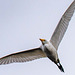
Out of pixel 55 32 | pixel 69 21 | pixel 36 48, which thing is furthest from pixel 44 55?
pixel 69 21

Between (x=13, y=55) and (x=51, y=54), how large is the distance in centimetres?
228

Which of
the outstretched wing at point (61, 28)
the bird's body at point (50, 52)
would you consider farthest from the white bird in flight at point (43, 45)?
the bird's body at point (50, 52)

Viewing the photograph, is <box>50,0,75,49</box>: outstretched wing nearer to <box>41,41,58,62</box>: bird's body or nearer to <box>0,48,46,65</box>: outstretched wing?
<box>41,41,58,62</box>: bird's body

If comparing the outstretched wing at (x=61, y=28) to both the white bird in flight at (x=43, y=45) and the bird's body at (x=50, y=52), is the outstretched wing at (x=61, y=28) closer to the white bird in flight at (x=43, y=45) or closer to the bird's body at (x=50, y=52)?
the white bird in flight at (x=43, y=45)

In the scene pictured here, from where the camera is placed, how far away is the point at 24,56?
12.9m

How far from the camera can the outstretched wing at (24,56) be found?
12.5 meters

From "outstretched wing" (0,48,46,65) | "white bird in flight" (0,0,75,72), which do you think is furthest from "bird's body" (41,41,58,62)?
"outstretched wing" (0,48,46,65)

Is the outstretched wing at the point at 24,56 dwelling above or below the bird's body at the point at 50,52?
below

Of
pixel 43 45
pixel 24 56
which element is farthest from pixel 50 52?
pixel 24 56

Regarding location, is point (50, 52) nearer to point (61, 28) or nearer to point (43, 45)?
point (43, 45)

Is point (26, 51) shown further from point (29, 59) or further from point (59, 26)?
point (59, 26)

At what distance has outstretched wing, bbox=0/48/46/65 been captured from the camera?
12523mm

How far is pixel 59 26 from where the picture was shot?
499 inches

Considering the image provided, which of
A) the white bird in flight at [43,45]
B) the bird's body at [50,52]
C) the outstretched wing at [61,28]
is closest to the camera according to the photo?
the bird's body at [50,52]
